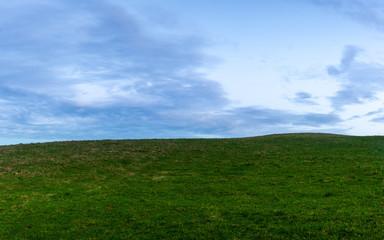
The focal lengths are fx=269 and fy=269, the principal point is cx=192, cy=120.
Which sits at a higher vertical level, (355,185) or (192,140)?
(192,140)

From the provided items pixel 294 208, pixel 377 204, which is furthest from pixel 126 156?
pixel 377 204

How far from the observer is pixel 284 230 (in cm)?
1664

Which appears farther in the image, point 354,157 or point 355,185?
point 354,157

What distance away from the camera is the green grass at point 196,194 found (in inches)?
701

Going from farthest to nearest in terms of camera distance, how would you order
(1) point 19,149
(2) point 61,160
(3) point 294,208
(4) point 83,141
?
1. (4) point 83,141
2. (1) point 19,149
3. (2) point 61,160
4. (3) point 294,208

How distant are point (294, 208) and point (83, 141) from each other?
61663 millimetres

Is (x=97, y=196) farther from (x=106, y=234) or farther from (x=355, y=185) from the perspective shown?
(x=355, y=185)

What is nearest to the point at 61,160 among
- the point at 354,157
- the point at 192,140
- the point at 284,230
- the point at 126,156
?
the point at 126,156

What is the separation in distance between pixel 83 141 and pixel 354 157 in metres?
60.9

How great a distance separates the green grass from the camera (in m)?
17.8

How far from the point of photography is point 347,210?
19328 mm

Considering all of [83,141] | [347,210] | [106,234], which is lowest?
[106,234]

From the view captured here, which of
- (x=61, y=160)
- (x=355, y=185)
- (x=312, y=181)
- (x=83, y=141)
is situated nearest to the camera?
(x=355, y=185)

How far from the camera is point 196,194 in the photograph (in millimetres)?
27547
